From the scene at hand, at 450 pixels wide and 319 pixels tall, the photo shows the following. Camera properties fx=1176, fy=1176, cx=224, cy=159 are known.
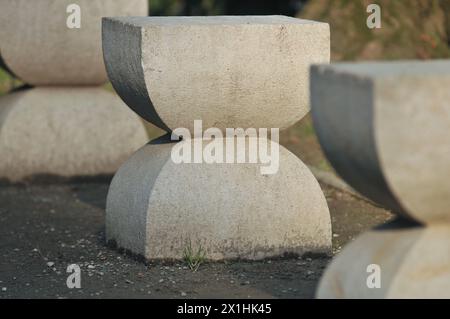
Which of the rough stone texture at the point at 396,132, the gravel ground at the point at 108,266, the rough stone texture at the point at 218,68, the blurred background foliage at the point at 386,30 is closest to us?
the rough stone texture at the point at 396,132

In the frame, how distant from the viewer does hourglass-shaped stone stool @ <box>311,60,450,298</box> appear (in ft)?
12.4

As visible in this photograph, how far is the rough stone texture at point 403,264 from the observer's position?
3957 millimetres

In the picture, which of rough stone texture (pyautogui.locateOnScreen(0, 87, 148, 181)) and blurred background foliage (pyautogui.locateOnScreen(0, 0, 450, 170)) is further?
blurred background foliage (pyautogui.locateOnScreen(0, 0, 450, 170))

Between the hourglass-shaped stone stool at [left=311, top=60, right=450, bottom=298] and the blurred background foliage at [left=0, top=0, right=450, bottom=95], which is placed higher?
the blurred background foliage at [left=0, top=0, right=450, bottom=95]

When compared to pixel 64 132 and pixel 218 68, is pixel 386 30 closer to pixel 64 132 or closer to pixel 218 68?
pixel 64 132

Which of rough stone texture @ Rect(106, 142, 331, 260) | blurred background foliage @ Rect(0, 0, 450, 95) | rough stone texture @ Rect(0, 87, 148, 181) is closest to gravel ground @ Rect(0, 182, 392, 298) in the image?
rough stone texture @ Rect(106, 142, 331, 260)

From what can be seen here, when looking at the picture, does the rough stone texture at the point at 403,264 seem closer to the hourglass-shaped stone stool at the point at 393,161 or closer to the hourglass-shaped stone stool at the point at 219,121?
the hourglass-shaped stone stool at the point at 393,161

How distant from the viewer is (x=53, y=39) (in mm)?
7270

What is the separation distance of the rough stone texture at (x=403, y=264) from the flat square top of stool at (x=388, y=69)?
54 cm

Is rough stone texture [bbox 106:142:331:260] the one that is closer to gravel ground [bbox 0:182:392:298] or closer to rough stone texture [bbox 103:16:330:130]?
gravel ground [bbox 0:182:392:298]

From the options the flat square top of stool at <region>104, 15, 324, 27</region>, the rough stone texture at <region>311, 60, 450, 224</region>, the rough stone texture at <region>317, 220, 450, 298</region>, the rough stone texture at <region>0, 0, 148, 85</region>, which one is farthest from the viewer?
the rough stone texture at <region>0, 0, 148, 85</region>

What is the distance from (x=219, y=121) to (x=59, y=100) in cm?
220

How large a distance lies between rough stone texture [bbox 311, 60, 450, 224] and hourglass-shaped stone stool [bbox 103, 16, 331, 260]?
1332 millimetres

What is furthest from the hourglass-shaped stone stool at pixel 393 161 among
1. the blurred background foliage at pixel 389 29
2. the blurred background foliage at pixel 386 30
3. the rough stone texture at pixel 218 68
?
the blurred background foliage at pixel 389 29
